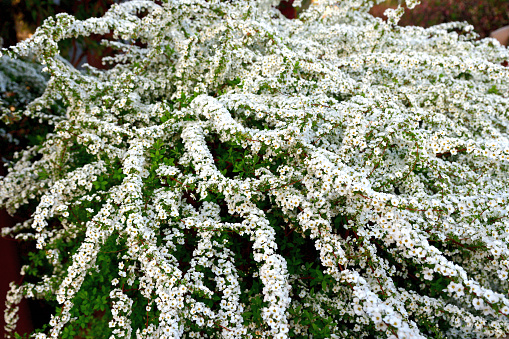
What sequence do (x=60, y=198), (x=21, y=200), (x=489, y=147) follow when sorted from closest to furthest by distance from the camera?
1. (x=489, y=147)
2. (x=60, y=198)
3. (x=21, y=200)

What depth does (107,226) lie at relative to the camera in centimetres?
199

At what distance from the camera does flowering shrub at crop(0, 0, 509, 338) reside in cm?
174

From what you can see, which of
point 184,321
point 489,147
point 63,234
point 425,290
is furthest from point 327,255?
point 63,234

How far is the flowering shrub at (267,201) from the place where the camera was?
1.74 m

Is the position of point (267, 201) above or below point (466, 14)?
below

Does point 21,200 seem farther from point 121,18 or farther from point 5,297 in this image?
point 121,18

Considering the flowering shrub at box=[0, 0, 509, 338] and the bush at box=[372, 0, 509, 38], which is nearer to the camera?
the flowering shrub at box=[0, 0, 509, 338]

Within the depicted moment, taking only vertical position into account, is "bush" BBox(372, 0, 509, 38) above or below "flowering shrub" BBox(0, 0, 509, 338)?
above

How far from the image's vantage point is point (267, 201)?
2338mm

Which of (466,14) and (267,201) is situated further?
(466,14)

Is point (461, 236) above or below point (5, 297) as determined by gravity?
above

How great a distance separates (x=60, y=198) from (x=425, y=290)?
266 centimetres

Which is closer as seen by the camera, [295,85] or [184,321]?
[184,321]

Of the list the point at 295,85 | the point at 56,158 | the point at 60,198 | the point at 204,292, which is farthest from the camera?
the point at 56,158
